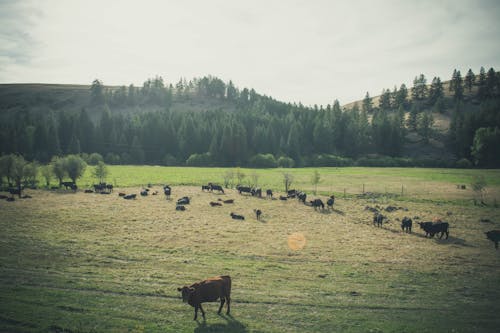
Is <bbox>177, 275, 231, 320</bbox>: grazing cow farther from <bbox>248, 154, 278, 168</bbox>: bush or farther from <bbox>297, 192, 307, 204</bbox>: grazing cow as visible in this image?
<bbox>248, 154, 278, 168</bbox>: bush

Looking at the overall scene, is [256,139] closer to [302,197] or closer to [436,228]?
[302,197]

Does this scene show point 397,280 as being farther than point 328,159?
No

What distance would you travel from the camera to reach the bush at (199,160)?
346ft

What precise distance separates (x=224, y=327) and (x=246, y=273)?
16.4 ft

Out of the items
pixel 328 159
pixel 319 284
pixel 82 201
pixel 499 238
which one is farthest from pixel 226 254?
pixel 328 159

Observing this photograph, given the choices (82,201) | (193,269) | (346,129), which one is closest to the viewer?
(193,269)

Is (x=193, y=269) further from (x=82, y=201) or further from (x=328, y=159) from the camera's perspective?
(x=328, y=159)

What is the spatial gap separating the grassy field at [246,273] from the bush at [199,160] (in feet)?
247

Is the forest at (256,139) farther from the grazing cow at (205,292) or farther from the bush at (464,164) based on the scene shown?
the grazing cow at (205,292)

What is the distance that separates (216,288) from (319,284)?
5.84 metres

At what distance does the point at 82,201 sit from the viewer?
122 ft

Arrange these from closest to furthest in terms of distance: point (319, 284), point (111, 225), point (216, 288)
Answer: point (216, 288) → point (319, 284) → point (111, 225)

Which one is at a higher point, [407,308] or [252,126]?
[252,126]

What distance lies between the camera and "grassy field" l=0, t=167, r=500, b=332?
11.0 meters
